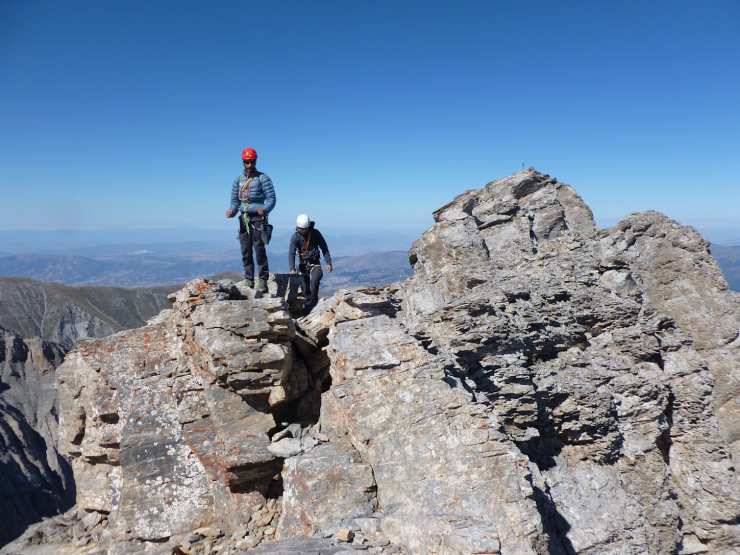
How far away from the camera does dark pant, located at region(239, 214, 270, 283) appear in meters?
20.1

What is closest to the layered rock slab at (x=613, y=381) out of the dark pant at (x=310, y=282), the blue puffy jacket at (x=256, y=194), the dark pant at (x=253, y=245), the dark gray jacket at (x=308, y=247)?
the dark pant at (x=310, y=282)

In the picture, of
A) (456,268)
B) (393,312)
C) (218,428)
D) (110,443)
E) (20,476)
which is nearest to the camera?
(218,428)

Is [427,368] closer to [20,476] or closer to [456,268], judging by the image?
[456,268]

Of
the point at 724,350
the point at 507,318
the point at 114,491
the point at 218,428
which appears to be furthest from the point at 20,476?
the point at 724,350

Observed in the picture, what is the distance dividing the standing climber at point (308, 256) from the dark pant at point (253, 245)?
1618 millimetres

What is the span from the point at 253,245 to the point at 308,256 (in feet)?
9.15

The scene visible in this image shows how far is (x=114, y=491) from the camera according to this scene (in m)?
18.0

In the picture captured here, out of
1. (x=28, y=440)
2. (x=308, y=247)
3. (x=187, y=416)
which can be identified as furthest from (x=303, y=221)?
(x=28, y=440)

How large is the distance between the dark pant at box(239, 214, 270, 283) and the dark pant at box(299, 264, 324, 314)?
1932 millimetres

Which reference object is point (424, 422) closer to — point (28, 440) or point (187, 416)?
point (187, 416)

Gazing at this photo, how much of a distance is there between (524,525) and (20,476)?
101164 millimetres

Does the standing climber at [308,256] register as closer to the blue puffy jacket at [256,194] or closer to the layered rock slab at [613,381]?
the blue puffy jacket at [256,194]

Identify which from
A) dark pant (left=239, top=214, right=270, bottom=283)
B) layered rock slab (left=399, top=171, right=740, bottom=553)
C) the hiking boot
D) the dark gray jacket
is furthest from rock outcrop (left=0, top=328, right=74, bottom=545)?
layered rock slab (left=399, top=171, right=740, bottom=553)

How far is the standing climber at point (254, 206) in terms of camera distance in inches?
787
